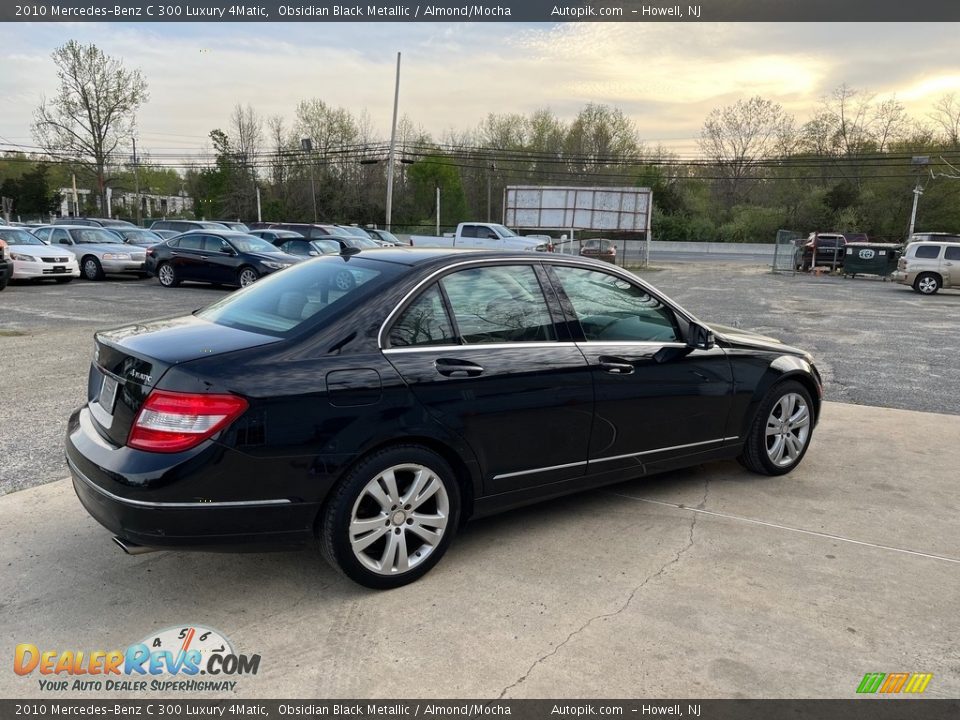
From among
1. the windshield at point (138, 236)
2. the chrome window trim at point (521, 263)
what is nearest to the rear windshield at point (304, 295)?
the chrome window trim at point (521, 263)

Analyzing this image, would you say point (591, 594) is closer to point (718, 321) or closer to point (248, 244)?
point (718, 321)

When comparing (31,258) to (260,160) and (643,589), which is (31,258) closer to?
(643,589)

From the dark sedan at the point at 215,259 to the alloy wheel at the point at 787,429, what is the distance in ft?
46.6

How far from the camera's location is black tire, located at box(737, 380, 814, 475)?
4.88m

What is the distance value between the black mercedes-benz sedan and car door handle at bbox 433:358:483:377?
10 mm

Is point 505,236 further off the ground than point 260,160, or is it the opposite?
point 260,160

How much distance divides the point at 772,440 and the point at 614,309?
174cm

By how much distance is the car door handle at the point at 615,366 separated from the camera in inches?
155

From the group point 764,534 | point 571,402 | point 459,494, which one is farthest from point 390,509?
point 764,534

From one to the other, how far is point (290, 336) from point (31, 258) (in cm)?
1857

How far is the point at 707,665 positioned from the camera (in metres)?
2.80

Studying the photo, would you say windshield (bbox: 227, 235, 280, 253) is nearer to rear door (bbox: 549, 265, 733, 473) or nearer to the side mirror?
rear door (bbox: 549, 265, 733, 473)

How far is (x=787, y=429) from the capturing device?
504 centimetres

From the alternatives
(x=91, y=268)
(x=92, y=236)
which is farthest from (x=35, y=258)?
(x=92, y=236)
